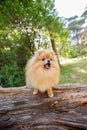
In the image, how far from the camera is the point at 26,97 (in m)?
2.55

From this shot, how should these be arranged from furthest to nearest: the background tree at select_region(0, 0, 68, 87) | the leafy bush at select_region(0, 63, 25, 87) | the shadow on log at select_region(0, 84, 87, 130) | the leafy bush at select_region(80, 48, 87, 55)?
the leafy bush at select_region(80, 48, 87, 55) < the background tree at select_region(0, 0, 68, 87) < the leafy bush at select_region(0, 63, 25, 87) < the shadow on log at select_region(0, 84, 87, 130)

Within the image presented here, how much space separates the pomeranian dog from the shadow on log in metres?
0.20

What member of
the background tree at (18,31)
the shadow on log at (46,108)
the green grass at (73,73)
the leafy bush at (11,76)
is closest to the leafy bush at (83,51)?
the green grass at (73,73)

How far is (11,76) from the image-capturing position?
427 cm

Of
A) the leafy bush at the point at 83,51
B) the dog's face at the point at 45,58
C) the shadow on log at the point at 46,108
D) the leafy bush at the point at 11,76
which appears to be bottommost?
the shadow on log at the point at 46,108

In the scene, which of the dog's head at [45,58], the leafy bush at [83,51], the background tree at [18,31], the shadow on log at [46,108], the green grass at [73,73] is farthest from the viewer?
the leafy bush at [83,51]

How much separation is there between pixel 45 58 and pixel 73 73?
356cm

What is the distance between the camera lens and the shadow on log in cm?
252

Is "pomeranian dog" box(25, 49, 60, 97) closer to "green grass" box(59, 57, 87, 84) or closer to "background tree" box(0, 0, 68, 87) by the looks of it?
"background tree" box(0, 0, 68, 87)

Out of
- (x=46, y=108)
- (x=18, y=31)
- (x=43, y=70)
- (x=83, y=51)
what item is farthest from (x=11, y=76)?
(x=83, y=51)

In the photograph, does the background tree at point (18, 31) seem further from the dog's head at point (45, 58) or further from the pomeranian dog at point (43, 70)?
the dog's head at point (45, 58)

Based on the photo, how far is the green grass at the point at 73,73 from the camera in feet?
16.7

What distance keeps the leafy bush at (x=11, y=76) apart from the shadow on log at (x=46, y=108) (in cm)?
166

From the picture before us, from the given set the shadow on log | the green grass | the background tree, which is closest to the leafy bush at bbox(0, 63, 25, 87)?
the background tree
